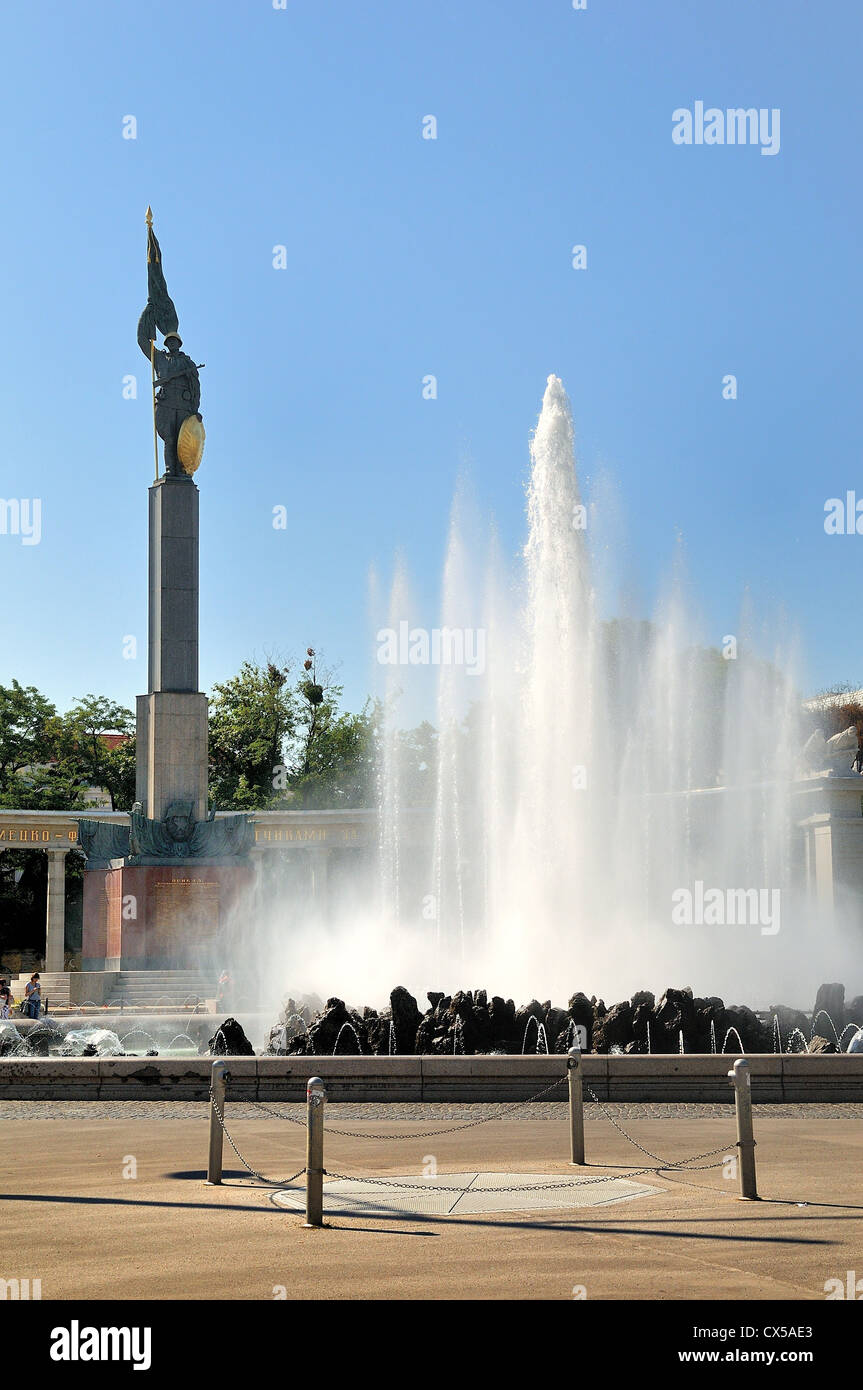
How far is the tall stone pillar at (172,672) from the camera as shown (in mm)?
45594

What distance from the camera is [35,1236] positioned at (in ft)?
29.6

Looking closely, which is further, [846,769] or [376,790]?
[376,790]

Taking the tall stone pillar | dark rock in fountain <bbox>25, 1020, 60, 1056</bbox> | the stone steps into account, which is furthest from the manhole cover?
the tall stone pillar

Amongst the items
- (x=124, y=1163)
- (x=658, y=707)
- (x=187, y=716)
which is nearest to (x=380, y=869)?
(x=187, y=716)

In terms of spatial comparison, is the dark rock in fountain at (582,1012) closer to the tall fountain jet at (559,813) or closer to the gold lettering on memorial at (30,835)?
the tall fountain jet at (559,813)

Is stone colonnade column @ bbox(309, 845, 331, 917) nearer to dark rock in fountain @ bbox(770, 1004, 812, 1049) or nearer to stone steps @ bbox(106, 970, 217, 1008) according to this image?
stone steps @ bbox(106, 970, 217, 1008)

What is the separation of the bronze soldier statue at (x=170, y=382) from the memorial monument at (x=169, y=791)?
0.11ft

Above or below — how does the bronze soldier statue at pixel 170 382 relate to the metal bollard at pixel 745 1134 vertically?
above

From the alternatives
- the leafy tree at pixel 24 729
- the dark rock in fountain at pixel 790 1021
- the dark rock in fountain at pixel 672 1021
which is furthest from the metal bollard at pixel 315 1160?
the leafy tree at pixel 24 729

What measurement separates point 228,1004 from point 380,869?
20.5 metres

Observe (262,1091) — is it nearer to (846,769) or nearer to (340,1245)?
(340,1245)

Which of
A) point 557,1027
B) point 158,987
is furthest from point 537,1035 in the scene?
point 158,987

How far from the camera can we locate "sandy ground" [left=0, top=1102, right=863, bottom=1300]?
7.52m

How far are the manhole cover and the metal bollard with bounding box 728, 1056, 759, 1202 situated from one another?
639mm
